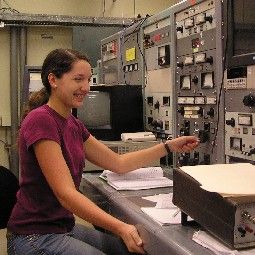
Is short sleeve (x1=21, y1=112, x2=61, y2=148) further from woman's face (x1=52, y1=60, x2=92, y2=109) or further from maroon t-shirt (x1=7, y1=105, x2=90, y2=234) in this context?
woman's face (x1=52, y1=60, x2=92, y2=109)

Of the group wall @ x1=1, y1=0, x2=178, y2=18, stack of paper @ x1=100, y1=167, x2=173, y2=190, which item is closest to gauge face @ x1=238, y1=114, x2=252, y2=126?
stack of paper @ x1=100, y1=167, x2=173, y2=190

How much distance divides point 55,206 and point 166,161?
1.04 metres

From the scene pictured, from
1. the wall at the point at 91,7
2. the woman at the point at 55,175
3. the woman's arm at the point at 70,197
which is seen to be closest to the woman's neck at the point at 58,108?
the woman at the point at 55,175

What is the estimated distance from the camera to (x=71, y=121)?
6.13 feet

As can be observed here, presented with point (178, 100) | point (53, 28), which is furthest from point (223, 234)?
point (53, 28)

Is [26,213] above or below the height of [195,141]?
below

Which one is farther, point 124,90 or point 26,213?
point 124,90

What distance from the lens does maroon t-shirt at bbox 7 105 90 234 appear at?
1.61 metres

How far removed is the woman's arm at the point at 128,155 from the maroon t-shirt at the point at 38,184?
0.28 meters

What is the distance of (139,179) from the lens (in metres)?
2.04

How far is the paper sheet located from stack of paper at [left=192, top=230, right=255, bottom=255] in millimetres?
141

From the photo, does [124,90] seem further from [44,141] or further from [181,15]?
[44,141]

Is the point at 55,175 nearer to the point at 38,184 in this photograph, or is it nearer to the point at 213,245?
the point at 38,184

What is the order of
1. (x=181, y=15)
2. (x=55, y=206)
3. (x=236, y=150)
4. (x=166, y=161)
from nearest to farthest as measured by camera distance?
(x=55, y=206), (x=236, y=150), (x=181, y=15), (x=166, y=161)
